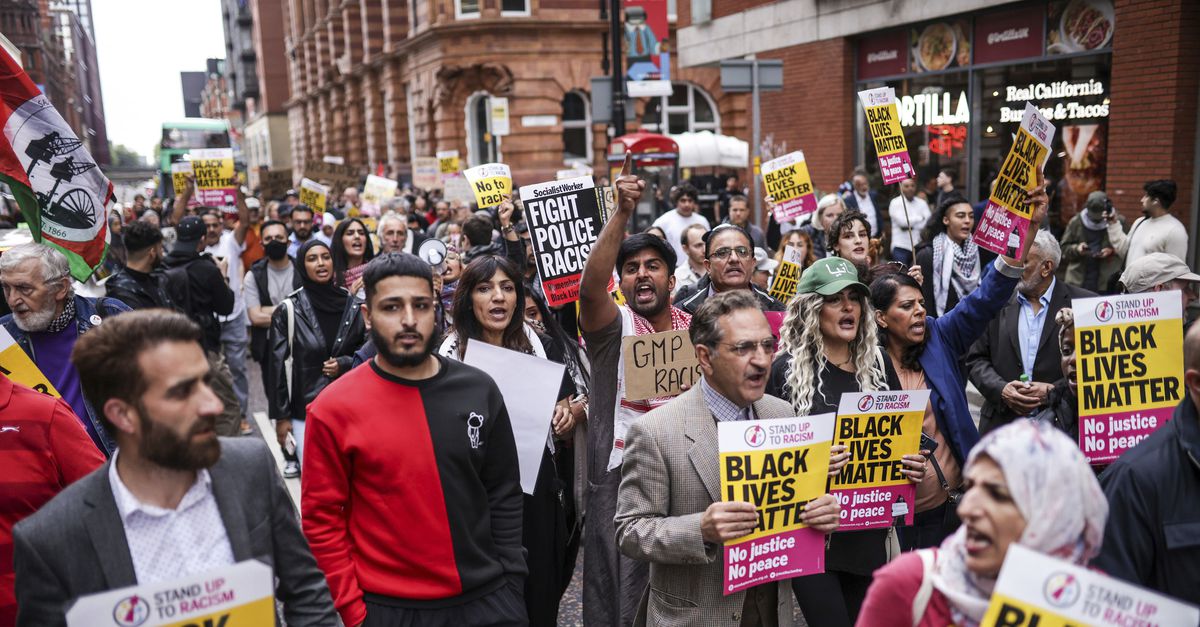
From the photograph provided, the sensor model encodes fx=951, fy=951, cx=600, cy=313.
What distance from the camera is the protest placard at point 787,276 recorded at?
7090 millimetres

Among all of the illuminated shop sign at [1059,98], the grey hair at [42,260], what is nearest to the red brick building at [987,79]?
the illuminated shop sign at [1059,98]

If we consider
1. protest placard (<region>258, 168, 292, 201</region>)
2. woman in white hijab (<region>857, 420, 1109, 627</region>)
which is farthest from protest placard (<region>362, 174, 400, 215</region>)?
woman in white hijab (<region>857, 420, 1109, 627</region>)

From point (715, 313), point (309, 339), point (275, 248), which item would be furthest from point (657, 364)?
point (275, 248)

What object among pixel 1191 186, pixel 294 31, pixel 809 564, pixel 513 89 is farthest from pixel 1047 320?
pixel 294 31

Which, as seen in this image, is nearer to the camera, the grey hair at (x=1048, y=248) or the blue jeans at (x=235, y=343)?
the grey hair at (x=1048, y=248)

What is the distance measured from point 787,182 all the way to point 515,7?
75.9 ft

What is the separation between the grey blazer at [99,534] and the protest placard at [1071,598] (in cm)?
178

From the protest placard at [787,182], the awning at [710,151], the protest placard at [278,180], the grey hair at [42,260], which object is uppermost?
the awning at [710,151]

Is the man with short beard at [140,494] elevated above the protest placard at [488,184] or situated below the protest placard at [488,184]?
below

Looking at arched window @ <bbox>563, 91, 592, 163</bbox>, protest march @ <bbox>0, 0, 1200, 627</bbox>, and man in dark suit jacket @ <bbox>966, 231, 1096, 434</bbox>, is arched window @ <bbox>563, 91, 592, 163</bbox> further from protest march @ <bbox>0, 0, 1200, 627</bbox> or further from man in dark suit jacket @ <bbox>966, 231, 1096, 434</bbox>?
man in dark suit jacket @ <bbox>966, 231, 1096, 434</bbox>

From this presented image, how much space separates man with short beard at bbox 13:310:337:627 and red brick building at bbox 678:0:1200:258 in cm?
1114

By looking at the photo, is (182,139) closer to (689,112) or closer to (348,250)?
(689,112)

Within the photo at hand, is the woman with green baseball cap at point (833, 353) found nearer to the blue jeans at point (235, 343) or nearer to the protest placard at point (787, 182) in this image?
the protest placard at point (787, 182)

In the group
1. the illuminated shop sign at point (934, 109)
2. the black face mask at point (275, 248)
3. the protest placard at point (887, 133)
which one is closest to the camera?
the protest placard at point (887, 133)
